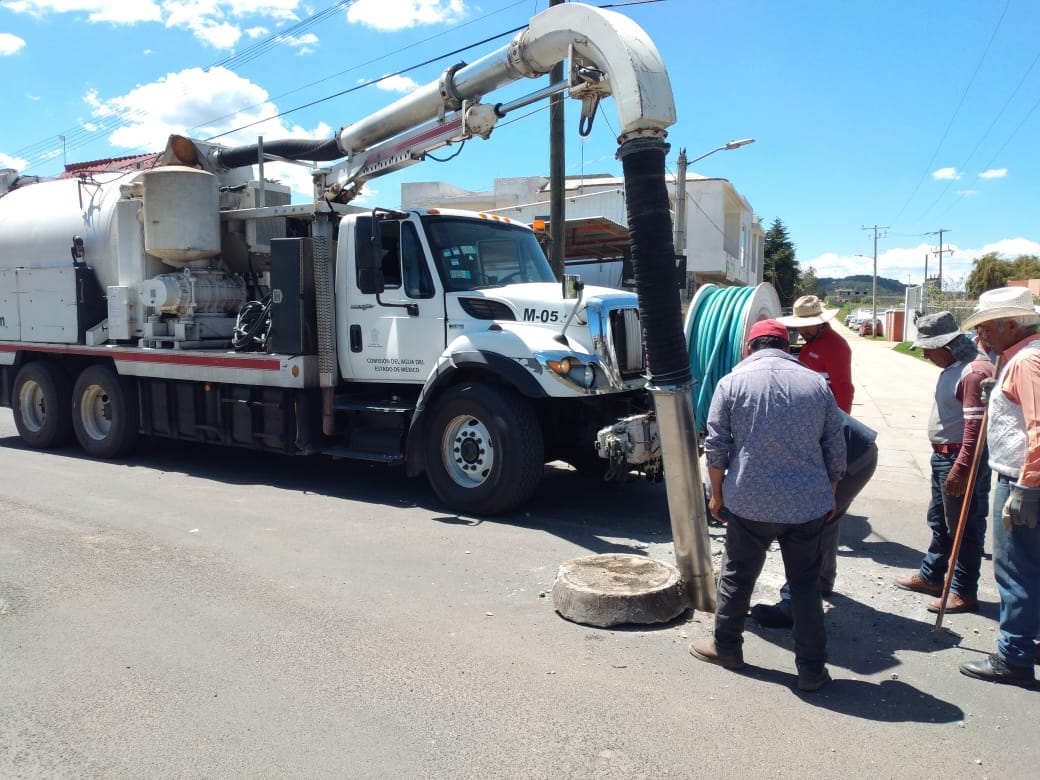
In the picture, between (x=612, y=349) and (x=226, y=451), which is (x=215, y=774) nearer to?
(x=612, y=349)

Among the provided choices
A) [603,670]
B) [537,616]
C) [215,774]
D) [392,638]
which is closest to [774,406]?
[603,670]

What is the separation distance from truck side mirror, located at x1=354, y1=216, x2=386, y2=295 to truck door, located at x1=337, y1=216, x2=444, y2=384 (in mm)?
51

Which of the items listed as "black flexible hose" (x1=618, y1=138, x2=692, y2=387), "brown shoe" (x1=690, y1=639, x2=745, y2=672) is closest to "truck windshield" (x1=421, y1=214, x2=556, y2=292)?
"black flexible hose" (x1=618, y1=138, x2=692, y2=387)

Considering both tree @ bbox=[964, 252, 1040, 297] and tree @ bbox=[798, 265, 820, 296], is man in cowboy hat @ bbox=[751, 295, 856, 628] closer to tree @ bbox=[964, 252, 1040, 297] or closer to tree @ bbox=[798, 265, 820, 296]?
tree @ bbox=[964, 252, 1040, 297]

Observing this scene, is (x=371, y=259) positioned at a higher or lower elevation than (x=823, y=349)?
higher

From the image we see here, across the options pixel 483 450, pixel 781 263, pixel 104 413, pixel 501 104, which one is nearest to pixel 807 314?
pixel 483 450

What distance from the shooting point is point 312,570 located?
19.1 ft

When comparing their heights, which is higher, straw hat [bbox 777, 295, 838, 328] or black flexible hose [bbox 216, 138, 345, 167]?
black flexible hose [bbox 216, 138, 345, 167]

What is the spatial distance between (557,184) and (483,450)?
6.35m

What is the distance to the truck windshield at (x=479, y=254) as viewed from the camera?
7832 mm

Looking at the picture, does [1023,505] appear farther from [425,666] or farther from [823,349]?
[425,666]

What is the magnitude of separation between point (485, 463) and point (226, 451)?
5.23 m

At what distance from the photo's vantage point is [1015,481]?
398 cm

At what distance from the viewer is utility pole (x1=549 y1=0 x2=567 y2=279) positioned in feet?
39.0
